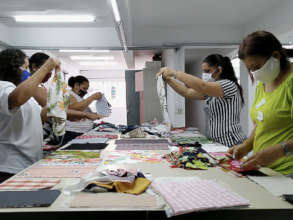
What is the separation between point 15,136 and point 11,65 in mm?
517

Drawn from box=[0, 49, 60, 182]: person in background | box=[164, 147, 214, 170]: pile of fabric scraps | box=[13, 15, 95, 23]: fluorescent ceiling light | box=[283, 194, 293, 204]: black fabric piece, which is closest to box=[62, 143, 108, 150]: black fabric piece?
box=[0, 49, 60, 182]: person in background

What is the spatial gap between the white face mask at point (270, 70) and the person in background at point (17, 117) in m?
1.45

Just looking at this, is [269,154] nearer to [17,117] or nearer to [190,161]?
[190,161]

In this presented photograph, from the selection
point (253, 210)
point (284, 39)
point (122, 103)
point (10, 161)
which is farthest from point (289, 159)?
point (122, 103)

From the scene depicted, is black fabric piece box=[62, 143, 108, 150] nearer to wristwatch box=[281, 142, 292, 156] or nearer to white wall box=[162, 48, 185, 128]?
wristwatch box=[281, 142, 292, 156]

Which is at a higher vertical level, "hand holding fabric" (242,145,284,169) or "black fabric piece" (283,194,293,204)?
"hand holding fabric" (242,145,284,169)

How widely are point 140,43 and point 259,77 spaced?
14.6 ft

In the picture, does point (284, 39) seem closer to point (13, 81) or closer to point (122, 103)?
point (13, 81)

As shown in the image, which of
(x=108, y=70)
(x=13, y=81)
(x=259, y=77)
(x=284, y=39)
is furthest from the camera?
(x=108, y=70)

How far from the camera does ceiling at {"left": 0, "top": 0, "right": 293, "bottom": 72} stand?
4285 millimetres

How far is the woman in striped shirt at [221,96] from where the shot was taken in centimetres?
A: 231

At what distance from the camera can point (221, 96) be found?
2.36 metres

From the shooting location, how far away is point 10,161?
1745 mm

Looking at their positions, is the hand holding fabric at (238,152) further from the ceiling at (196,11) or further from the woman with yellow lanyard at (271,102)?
the ceiling at (196,11)
